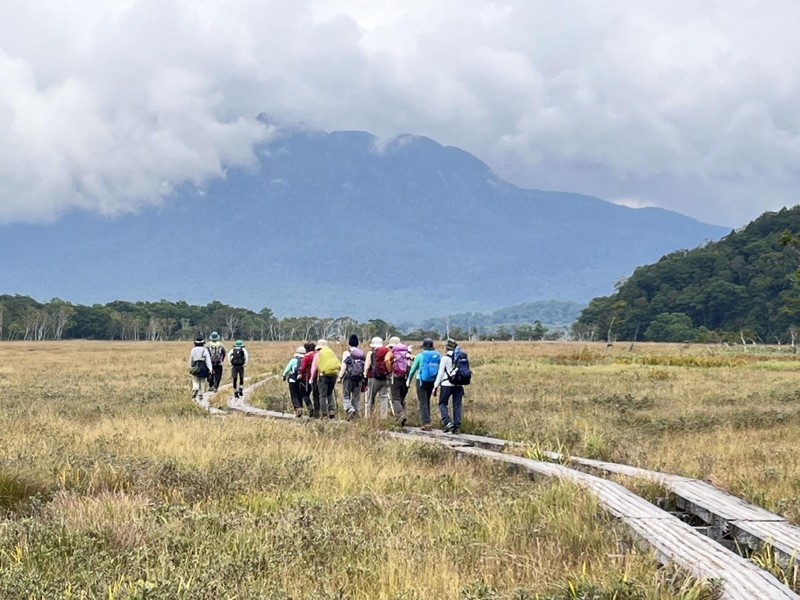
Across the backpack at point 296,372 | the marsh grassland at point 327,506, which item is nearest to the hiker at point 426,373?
the marsh grassland at point 327,506

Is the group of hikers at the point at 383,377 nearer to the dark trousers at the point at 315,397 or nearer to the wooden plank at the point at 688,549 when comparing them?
the dark trousers at the point at 315,397

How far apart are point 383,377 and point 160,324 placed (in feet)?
444

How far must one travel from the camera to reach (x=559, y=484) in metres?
8.13

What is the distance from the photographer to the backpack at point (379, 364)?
17016mm

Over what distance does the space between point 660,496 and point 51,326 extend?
14173cm

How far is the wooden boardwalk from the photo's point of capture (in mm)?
5184

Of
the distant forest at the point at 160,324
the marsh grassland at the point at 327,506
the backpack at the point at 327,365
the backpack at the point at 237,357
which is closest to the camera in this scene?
the marsh grassland at the point at 327,506

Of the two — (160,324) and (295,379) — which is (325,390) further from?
(160,324)

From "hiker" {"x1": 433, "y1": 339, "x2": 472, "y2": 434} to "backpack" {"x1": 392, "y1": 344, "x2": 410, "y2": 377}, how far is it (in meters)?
1.18

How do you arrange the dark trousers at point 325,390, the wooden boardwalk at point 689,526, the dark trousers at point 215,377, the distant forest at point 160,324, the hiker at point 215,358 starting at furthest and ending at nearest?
1. the distant forest at point 160,324
2. the dark trousers at point 215,377
3. the hiker at point 215,358
4. the dark trousers at point 325,390
5. the wooden boardwalk at point 689,526

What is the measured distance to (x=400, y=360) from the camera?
53.8ft

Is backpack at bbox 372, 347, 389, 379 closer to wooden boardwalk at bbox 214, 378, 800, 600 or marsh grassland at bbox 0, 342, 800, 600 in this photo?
marsh grassland at bbox 0, 342, 800, 600

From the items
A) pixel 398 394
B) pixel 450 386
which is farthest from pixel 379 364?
pixel 450 386

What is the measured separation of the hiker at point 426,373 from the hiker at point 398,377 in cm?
32
